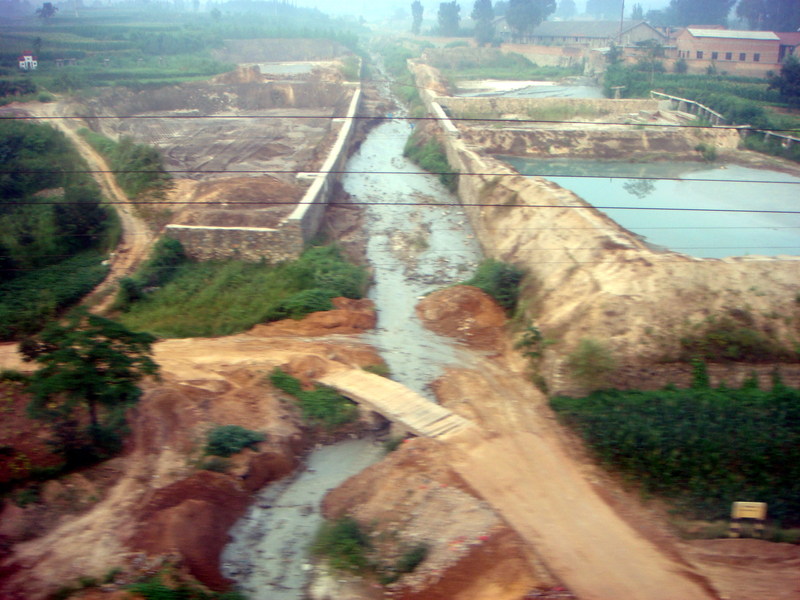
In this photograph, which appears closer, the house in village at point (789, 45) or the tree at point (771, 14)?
the house in village at point (789, 45)

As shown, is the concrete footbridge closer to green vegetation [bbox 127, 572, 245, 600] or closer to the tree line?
green vegetation [bbox 127, 572, 245, 600]

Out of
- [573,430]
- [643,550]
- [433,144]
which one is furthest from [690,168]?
[643,550]

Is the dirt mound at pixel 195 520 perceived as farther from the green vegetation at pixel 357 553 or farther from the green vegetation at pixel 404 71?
the green vegetation at pixel 404 71

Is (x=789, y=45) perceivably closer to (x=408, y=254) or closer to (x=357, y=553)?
(x=408, y=254)

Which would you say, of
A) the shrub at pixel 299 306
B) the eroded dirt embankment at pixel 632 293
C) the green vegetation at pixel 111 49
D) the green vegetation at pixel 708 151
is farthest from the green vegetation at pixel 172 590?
the green vegetation at pixel 111 49

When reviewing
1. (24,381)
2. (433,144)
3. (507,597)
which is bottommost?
(507,597)

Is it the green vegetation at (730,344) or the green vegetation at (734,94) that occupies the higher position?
the green vegetation at (734,94)

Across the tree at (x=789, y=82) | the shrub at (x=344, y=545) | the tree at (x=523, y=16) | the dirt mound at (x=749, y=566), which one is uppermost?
the tree at (x=523, y=16)

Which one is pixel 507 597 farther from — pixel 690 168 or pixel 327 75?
pixel 327 75
